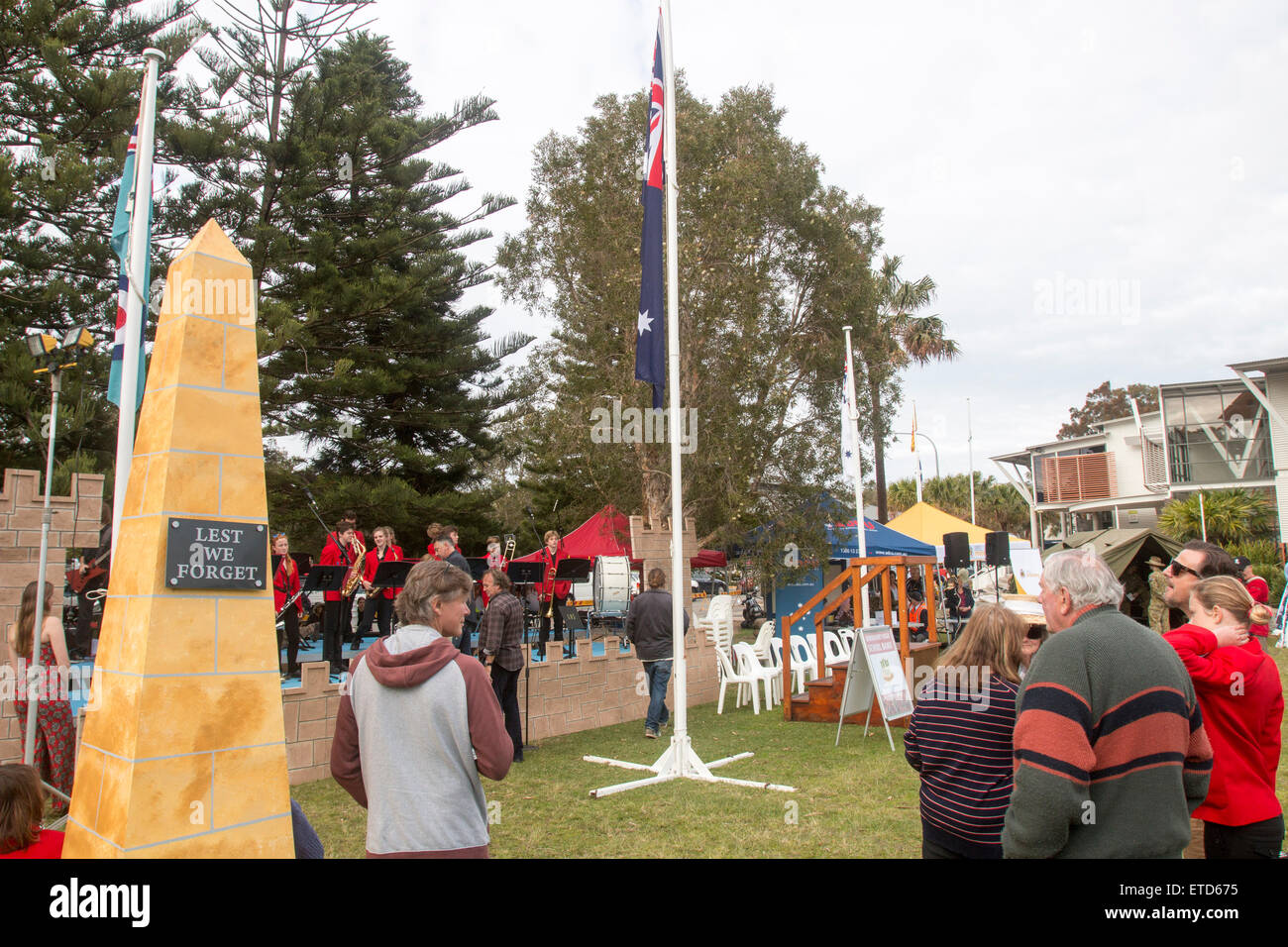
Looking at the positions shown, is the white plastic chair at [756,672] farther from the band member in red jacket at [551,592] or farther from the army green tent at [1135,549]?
the army green tent at [1135,549]

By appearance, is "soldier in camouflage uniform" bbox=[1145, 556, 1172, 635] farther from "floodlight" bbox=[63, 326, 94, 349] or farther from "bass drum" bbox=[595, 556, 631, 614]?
"floodlight" bbox=[63, 326, 94, 349]

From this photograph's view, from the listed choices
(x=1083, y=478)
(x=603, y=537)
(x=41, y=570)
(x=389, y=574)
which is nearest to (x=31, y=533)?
(x=41, y=570)

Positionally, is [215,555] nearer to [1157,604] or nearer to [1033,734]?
[1033,734]

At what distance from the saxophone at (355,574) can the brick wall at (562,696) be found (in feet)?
8.47

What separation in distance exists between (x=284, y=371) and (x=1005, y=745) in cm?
2009

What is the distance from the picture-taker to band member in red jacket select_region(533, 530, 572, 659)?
1290 centimetres

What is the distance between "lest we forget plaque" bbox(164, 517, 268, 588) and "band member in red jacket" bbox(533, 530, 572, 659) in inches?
360

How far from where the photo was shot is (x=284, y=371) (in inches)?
797

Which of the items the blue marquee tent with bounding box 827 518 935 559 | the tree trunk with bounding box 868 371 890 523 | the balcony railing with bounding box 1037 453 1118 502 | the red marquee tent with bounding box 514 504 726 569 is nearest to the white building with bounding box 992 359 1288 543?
the balcony railing with bounding box 1037 453 1118 502

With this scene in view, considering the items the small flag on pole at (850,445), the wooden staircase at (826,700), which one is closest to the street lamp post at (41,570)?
the wooden staircase at (826,700)

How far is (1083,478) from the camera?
3002cm

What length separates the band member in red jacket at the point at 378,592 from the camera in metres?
10.2
